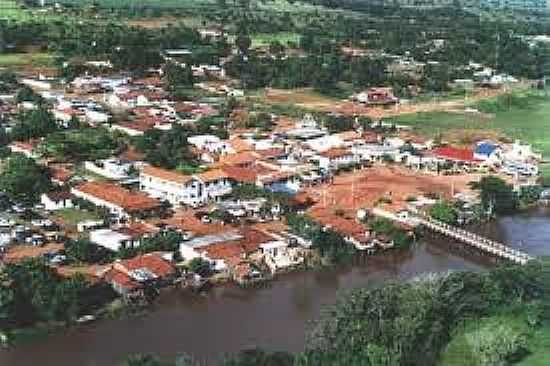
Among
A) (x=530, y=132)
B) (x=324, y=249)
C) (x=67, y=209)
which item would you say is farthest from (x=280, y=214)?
(x=530, y=132)

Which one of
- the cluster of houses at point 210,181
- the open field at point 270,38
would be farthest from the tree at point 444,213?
the open field at point 270,38

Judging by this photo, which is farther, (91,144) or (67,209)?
(91,144)

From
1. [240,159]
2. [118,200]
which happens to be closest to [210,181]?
[118,200]

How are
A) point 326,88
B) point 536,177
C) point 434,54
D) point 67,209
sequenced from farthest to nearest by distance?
point 434,54 < point 326,88 < point 536,177 < point 67,209

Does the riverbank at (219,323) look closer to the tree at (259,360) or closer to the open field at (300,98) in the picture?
the tree at (259,360)

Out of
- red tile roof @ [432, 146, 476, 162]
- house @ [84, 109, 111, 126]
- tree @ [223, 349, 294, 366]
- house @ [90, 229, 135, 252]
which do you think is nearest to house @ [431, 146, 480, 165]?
red tile roof @ [432, 146, 476, 162]

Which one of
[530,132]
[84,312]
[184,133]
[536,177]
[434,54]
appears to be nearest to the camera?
[84,312]

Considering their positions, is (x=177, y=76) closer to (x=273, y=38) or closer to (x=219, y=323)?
(x=273, y=38)

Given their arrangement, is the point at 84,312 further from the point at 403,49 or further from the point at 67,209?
the point at 403,49
